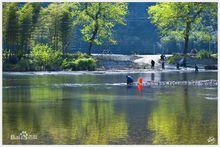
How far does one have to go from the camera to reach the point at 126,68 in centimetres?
3888

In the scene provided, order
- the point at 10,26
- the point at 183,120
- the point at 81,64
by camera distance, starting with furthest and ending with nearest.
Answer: the point at 10,26, the point at 81,64, the point at 183,120

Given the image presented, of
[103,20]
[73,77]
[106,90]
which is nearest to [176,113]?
[106,90]

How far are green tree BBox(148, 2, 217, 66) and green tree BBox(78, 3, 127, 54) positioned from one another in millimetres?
2243

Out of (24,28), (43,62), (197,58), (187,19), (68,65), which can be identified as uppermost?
(187,19)

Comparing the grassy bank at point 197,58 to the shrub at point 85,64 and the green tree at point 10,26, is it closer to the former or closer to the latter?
the shrub at point 85,64

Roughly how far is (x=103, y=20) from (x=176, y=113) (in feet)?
81.2

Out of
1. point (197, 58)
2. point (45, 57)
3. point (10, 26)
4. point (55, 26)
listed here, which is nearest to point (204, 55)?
point (197, 58)

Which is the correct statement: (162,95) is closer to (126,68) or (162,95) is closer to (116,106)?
(116,106)

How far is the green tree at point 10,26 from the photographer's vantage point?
38.0m

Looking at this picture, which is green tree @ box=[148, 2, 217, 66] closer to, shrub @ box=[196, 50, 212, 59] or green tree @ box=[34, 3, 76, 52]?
A: shrub @ box=[196, 50, 212, 59]

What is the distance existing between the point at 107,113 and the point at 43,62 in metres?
17.9

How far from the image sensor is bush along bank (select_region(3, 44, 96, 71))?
36656 mm

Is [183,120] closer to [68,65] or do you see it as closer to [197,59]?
[68,65]

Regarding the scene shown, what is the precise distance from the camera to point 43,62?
3728 centimetres
